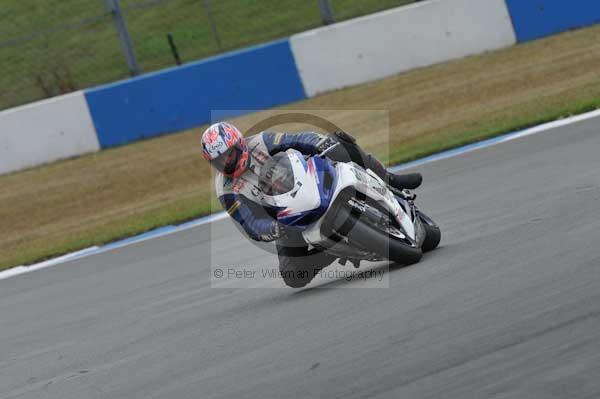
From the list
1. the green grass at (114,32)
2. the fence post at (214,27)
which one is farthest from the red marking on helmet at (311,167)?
the fence post at (214,27)

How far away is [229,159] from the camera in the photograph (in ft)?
25.0

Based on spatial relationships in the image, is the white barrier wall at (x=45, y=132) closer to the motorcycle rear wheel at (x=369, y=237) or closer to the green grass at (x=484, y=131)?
the green grass at (x=484, y=131)

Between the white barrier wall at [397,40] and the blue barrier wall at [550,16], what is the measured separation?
17 cm

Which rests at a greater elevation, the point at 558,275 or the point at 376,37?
the point at 558,275

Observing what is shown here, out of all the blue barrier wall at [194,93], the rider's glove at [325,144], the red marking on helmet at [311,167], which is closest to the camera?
the red marking on helmet at [311,167]

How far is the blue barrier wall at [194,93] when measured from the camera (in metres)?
17.7

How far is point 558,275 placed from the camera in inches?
249

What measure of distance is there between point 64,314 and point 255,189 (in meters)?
2.41

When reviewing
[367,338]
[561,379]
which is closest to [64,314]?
[367,338]

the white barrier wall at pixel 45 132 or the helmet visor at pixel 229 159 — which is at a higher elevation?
the helmet visor at pixel 229 159

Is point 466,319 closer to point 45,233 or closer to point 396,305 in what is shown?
point 396,305

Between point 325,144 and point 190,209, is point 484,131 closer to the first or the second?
point 190,209

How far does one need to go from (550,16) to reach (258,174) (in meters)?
11.4

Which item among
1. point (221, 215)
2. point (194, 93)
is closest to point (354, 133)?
point (194, 93)
